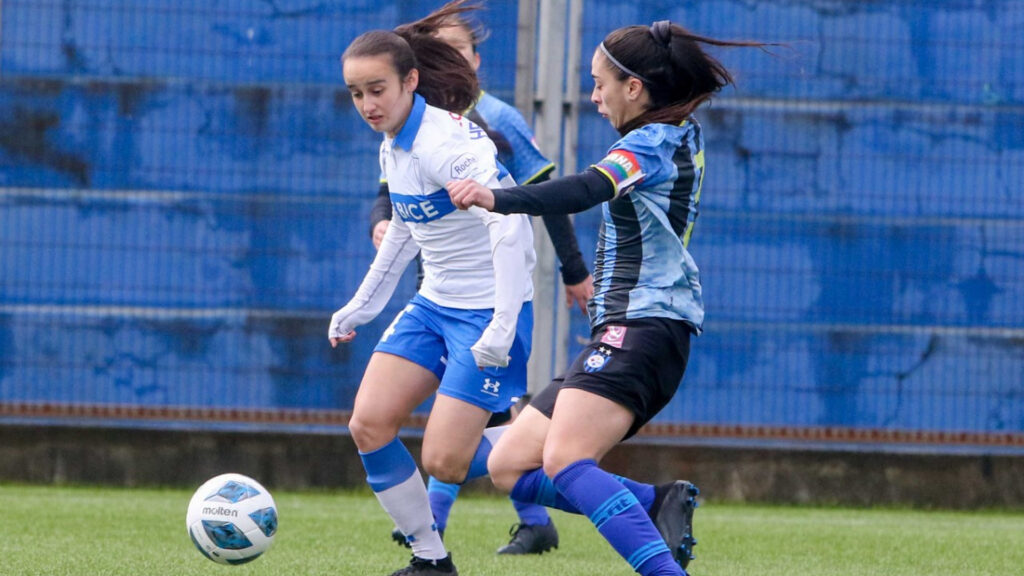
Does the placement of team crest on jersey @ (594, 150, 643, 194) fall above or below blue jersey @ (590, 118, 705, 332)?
above

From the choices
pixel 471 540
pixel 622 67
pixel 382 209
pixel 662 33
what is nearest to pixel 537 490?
pixel 622 67

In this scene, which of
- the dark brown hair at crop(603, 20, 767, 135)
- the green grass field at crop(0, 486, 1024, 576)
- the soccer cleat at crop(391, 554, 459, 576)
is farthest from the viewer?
the green grass field at crop(0, 486, 1024, 576)

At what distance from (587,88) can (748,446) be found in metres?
2.32

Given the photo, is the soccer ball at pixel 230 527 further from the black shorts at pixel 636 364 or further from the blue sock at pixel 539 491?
the black shorts at pixel 636 364

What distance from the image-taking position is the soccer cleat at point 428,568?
511cm

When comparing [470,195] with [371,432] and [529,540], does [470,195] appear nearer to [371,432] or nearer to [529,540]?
[371,432]

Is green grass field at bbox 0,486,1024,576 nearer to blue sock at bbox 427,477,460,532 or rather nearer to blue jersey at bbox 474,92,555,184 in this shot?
blue sock at bbox 427,477,460,532

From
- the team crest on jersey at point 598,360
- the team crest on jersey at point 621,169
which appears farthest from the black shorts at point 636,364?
the team crest on jersey at point 621,169

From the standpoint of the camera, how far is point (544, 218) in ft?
20.5

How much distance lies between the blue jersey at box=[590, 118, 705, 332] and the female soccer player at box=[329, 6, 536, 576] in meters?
0.55

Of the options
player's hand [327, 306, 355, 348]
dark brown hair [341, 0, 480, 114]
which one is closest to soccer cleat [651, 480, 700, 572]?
player's hand [327, 306, 355, 348]

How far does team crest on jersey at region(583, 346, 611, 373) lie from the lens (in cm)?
427

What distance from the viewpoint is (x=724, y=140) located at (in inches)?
372

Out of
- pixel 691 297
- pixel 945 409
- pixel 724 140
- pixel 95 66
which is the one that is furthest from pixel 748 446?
pixel 691 297
